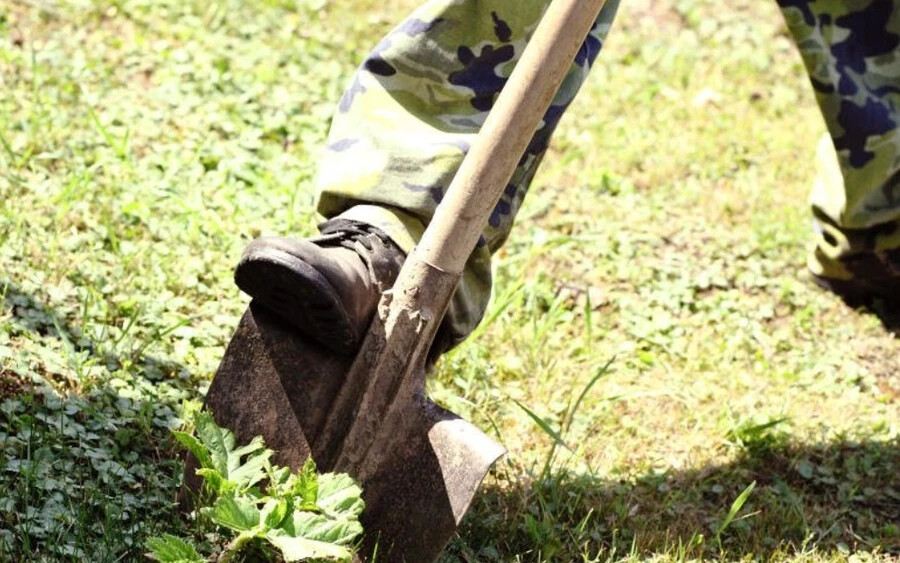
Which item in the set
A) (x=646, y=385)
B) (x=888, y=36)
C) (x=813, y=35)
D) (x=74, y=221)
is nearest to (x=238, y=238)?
(x=74, y=221)

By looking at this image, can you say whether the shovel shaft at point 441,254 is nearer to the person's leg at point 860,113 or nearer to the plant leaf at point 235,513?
the plant leaf at point 235,513

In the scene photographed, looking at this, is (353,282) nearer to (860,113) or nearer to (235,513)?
(235,513)

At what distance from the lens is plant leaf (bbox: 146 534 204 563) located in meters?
1.76

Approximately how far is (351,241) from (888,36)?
1.67 metres

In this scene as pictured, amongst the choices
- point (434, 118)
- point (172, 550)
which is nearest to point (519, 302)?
point (434, 118)

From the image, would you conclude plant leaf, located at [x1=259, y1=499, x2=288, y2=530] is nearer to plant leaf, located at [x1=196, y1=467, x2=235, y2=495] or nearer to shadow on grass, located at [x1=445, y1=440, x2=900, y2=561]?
plant leaf, located at [x1=196, y1=467, x2=235, y2=495]

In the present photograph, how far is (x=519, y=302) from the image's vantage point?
3.01m

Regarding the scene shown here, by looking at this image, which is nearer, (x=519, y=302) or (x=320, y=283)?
(x=320, y=283)

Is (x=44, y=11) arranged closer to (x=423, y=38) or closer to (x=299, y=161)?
(x=299, y=161)

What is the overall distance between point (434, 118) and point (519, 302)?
761 millimetres

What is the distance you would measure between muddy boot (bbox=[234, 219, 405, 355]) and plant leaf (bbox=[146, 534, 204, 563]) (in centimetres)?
41

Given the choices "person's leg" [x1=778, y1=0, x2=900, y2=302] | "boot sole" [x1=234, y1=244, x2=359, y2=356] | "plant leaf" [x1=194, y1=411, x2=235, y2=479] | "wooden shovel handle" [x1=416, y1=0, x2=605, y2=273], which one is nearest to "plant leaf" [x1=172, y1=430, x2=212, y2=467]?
"plant leaf" [x1=194, y1=411, x2=235, y2=479]

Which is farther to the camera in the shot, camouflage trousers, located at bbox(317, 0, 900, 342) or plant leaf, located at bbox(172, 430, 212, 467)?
camouflage trousers, located at bbox(317, 0, 900, 342)

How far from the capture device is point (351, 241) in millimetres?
2152
